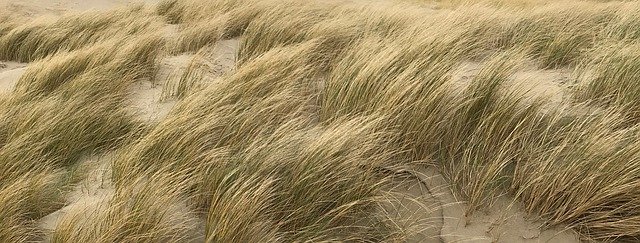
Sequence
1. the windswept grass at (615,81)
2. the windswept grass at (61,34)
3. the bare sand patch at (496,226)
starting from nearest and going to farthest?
the bare sand patch at (496,226) → the windswept grass at (615,81) → the windswept grass at (61,34)

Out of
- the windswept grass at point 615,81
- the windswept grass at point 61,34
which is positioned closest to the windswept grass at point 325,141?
the windswept grass at point 615,81

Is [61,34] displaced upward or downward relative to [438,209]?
downward

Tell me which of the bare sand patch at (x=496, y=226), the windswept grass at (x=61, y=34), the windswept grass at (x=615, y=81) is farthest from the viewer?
the windswept grass at (x=61, y=34)

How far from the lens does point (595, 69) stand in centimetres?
270

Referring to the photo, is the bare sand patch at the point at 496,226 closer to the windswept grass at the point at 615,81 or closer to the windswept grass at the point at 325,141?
the windswept grass at the point at 325,141

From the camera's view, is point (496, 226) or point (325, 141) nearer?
point (496, 226)

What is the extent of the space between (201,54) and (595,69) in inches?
101

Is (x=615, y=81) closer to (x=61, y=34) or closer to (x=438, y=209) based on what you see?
(x=438, y=209)

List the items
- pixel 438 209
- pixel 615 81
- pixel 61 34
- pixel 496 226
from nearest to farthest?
pixel 496 226
pixel 438 209
pixel 615 81
pixel 61 34

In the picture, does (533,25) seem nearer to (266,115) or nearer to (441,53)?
(441,53)

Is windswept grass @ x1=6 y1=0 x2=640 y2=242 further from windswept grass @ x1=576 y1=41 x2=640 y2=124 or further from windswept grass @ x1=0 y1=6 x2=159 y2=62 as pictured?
windswept grass @ x1=0 y1=6 x2=159 y2=62

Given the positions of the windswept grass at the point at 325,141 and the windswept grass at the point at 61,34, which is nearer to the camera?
the windswept grass at the point at 325,141

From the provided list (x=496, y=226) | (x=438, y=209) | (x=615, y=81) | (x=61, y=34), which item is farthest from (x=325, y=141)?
(x=61, y=34)

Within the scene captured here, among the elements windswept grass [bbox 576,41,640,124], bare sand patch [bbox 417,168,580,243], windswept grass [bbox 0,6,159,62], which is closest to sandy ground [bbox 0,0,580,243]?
bare sand patch [bbox 417,168,580,243]
